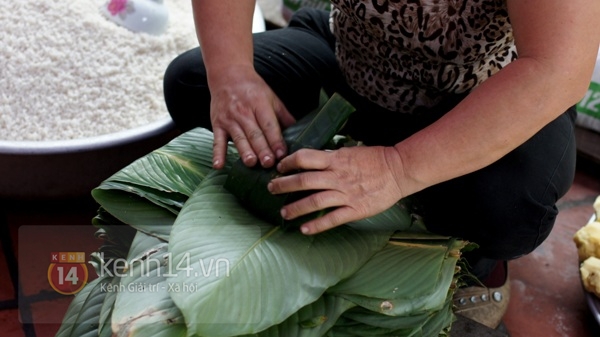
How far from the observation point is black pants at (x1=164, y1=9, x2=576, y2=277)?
1.18 m

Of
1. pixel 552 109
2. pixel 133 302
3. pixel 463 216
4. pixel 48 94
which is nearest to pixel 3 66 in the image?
pixel 48 94

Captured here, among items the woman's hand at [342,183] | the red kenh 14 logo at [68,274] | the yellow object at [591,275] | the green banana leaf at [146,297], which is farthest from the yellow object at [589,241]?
the red kenh 14 logo at [68,274]

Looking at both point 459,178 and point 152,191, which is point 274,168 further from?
point 459,178

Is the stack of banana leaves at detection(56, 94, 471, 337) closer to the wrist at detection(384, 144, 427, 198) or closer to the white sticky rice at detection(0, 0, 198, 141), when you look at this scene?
the wrist at detection(384, 144, 427, 198)

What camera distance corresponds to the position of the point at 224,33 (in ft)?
4.24

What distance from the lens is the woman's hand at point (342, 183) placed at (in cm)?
97

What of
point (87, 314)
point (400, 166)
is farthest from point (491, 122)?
point (87, 314)

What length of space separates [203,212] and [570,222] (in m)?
1.28

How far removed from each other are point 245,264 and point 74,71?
1.13 meters

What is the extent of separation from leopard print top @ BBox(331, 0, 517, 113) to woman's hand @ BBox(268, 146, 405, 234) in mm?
312

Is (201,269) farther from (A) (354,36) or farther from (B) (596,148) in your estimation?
(B) (596,148)

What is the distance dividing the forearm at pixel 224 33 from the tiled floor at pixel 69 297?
601mm

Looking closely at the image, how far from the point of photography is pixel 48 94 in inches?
69.6

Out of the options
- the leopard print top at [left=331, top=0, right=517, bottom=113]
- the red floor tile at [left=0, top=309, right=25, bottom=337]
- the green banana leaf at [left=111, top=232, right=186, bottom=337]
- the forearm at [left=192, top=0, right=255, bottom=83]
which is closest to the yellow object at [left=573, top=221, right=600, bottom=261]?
the leopard print top at [left=331, top=0, right=517, bottom=113]
